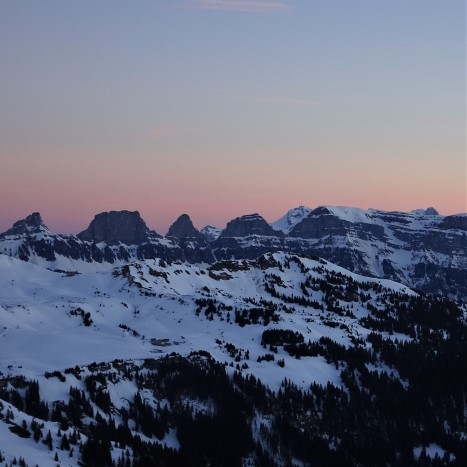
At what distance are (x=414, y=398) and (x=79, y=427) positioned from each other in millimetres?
87717

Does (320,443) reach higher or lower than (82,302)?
lower

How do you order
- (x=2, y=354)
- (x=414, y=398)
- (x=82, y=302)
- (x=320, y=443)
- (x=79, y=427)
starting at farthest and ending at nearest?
(x=82, y=302) → (x=414, y=398) → (x=2, y=354) → (x=320, y=443) → (x=79, y=427)

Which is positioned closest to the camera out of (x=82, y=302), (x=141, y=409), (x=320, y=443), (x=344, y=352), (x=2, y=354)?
(x=141, y=409)

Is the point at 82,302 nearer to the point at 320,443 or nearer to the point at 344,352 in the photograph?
the point at 344,352

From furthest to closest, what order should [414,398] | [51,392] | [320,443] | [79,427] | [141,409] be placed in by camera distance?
[414,398]
[320,443]
[141,409]
[51,392]
[79,427]

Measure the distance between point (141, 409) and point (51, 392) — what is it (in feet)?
55.1

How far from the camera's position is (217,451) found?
122125mm

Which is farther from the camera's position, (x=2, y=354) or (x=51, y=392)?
(x=2, y=354)

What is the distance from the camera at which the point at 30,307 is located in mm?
185625

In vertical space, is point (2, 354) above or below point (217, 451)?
above

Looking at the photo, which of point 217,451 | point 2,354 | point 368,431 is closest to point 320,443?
point 368,431

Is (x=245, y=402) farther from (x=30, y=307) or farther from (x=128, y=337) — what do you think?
(x=30, y=307)

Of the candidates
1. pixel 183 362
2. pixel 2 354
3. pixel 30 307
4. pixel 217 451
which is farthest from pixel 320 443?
pixel 30 307

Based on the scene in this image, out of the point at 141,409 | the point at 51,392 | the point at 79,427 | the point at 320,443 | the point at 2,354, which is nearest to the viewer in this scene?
the point at 79,427
